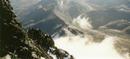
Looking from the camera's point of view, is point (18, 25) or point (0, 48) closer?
point (0, 48)

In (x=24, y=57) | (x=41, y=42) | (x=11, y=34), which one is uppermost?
(x=41, y=42)

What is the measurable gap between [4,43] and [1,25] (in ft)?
6.58

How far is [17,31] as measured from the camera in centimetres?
3856

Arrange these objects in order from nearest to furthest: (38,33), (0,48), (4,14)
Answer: (0,48), (4,14), (38,33)

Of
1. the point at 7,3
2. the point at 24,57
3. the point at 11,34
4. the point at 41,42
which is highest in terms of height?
the point at 41,42

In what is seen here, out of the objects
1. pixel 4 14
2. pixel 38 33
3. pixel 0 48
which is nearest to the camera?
pixel 0 48

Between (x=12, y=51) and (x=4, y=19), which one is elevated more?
(x=4, y=19)

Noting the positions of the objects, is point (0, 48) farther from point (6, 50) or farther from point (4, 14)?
point (4, 14)

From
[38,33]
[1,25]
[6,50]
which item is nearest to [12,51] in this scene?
[6,50]

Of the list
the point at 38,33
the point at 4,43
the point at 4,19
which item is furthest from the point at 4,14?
the point at 38,33

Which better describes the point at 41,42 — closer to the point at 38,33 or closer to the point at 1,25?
the point at 38,33

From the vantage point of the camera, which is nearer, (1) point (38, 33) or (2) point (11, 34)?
(2) point (11, 34)

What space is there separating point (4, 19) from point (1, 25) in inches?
32.6

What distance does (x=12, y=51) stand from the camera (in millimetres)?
36562
